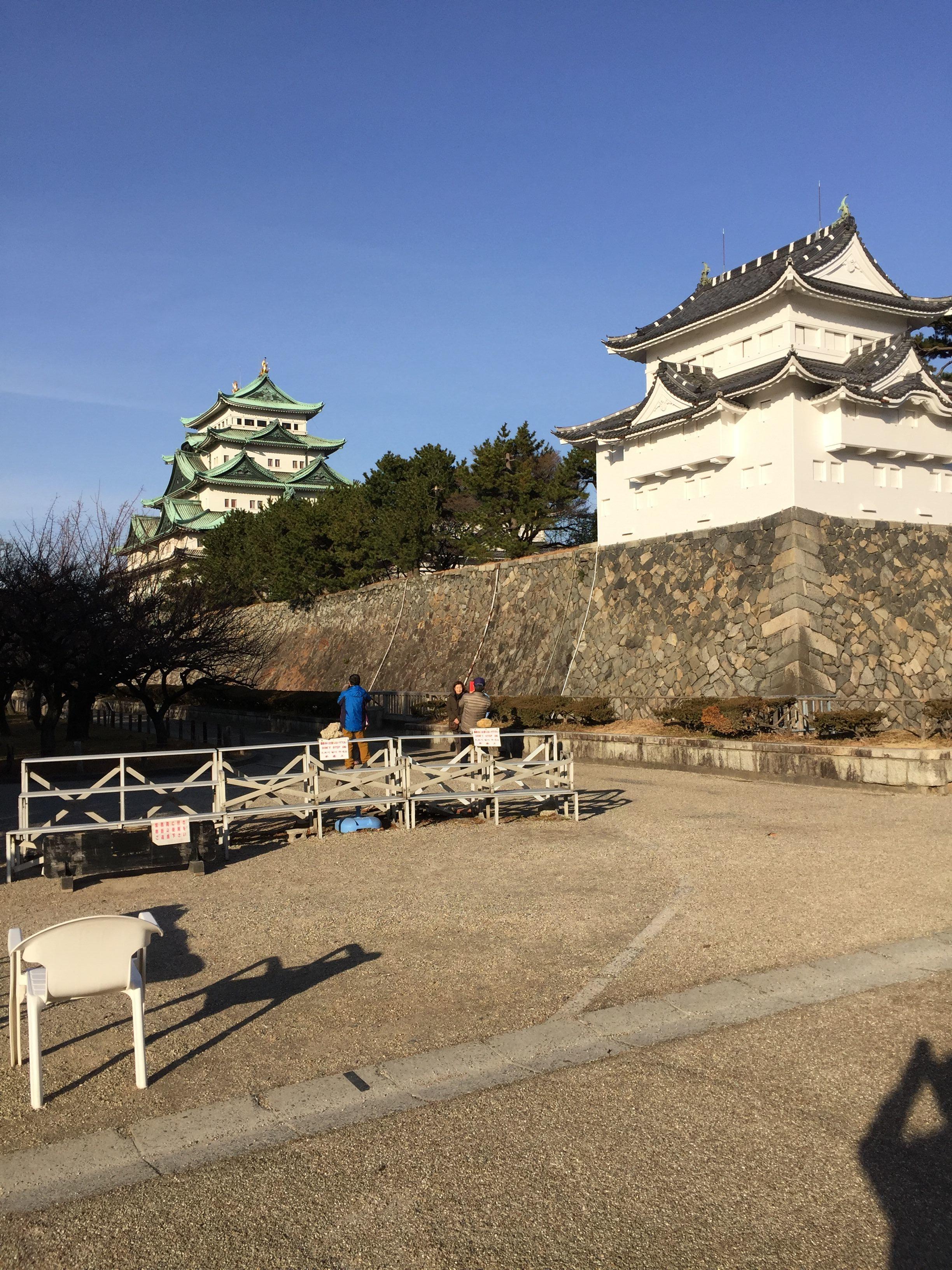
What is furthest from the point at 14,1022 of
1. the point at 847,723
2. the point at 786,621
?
the point at 786,621

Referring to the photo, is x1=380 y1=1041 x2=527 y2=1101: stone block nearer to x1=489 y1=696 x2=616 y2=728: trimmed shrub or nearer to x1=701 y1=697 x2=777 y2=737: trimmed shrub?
x1=701 y1=697 x2=777 y2=737: trimmed shrub

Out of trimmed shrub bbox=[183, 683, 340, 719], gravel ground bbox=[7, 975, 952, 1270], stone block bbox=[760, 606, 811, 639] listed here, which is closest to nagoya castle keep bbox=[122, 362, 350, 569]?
trimmed shrub bbox=[183, 683, 340, 719]

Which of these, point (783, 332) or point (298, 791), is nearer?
point (298, 791)

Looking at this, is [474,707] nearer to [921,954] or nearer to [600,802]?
[600,802]

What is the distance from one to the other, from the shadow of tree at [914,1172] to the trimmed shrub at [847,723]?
12.7m

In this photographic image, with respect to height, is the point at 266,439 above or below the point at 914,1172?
above

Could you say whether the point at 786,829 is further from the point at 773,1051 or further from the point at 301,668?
the point at 301,668

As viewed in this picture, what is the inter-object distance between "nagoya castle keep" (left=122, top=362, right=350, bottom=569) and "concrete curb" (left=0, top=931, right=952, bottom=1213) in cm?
5957

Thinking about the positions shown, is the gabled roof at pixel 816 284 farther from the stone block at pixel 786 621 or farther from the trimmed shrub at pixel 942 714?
the trimmed shrub at pixel 942 714

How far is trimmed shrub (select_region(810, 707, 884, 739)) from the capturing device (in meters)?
17.0

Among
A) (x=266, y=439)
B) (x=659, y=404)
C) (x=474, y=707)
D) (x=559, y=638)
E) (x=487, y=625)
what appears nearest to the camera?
(x=474, y=707)

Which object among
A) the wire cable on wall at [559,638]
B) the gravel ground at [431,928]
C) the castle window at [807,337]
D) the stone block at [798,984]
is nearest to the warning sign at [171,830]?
the gravel ground at [431,928]

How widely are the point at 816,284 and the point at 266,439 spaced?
53869 mm

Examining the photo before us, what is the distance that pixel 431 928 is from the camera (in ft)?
25.8
